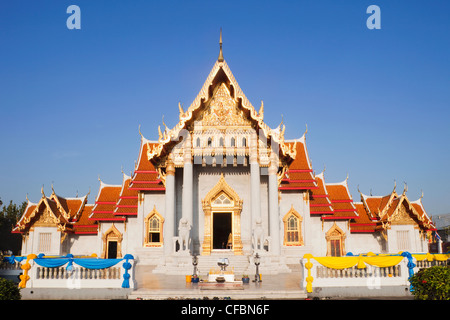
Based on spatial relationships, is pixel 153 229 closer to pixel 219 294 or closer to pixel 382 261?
pixel 219 294

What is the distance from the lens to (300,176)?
69.9 feet

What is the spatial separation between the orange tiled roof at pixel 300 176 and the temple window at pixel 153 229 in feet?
20.8

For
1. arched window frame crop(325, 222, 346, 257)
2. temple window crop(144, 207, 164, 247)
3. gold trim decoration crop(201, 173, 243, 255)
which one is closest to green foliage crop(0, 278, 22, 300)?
gold trim decoration crop(201, 173, 243, 255)

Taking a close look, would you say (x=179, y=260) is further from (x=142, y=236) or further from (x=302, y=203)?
(x=302, y=203)

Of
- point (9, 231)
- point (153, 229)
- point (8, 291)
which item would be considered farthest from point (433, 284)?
point (9, 231)

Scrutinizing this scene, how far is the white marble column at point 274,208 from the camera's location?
16.1 m

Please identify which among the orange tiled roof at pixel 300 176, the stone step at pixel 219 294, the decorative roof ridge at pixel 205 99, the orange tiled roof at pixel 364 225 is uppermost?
the decorative roof ridge at pixel 205 99

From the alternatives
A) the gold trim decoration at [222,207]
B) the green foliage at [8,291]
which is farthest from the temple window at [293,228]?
the green foliage at [8,291]

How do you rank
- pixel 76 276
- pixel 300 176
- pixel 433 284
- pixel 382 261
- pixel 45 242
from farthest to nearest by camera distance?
pixel 45 242
pixel 300 176
pixel 382 261
pixel 76 276
pixel 433 284

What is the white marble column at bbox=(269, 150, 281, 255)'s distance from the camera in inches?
634

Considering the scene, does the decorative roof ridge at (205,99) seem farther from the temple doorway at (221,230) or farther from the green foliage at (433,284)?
the green foliage at (433,284)

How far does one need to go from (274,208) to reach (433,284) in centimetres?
906

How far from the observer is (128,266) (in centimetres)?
1029
